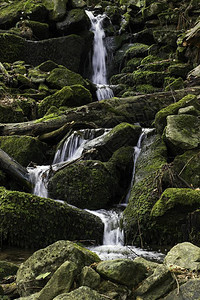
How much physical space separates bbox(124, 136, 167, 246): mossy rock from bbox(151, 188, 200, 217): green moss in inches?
21.2

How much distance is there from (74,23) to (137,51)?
4.42m

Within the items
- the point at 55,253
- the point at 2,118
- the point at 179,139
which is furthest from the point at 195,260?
the point at 2,118

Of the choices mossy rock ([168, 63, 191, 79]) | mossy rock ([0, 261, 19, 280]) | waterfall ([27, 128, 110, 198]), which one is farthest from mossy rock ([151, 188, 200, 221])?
mossy rock ([168, 63, 191, 79])

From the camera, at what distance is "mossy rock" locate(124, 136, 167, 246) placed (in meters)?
5.36

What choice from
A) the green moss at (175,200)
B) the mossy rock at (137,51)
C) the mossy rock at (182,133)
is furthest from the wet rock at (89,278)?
the mossy rock at (137,51)

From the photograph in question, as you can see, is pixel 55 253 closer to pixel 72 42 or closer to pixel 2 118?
pixel 2 118

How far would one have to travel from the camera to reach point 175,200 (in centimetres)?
471

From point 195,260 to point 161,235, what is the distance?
7.80 feet

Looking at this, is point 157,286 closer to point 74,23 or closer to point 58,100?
point 58,100

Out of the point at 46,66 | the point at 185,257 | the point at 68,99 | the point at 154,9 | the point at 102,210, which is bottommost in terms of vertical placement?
the point at 102,210

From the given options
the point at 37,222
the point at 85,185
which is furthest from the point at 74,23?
the point at 37,222

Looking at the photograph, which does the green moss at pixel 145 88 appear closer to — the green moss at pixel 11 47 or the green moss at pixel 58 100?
the green moss at pixel 58 100

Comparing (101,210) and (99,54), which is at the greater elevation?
(99,54)

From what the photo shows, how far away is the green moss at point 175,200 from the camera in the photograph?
4707mm
